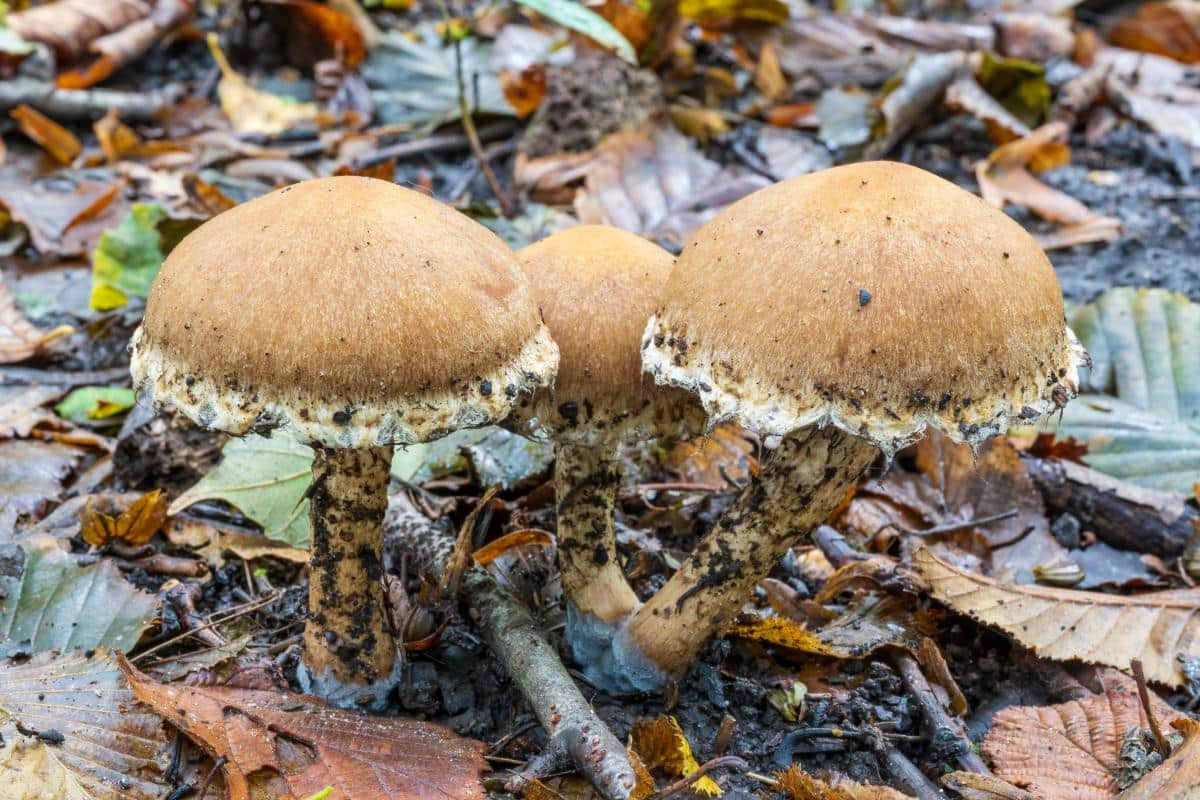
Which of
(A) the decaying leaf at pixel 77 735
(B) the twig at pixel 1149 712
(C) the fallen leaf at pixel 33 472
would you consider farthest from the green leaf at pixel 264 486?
(B) the twig at pixel 1149 712

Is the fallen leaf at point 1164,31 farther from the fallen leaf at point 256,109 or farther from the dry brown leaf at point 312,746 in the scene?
the dry brown leaf at point 312,746

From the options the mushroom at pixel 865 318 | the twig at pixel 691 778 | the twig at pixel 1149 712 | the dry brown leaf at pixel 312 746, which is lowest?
the dry brown leaf at pixel 312 746

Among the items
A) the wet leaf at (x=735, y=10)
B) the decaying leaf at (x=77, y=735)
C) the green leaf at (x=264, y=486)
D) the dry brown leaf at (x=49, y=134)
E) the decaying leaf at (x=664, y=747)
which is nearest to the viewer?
the decaying leaf at (x=77, y=735)

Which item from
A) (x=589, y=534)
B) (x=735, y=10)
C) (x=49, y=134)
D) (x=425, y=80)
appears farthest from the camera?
(x=735, y=10)

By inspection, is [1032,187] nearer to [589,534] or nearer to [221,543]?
[589,534]

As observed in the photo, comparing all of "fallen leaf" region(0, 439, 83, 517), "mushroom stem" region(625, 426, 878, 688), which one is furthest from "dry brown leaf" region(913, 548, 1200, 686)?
"fallen leaf" region(0, 439, 83, 517)

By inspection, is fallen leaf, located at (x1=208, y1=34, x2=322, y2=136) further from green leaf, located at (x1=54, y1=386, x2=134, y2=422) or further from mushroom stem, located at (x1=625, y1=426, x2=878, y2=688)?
mushroom stem, located at (x1=625, y1=426, x2=878, y2=688)

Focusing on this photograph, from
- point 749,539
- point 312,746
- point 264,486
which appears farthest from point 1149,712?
point 264,486
